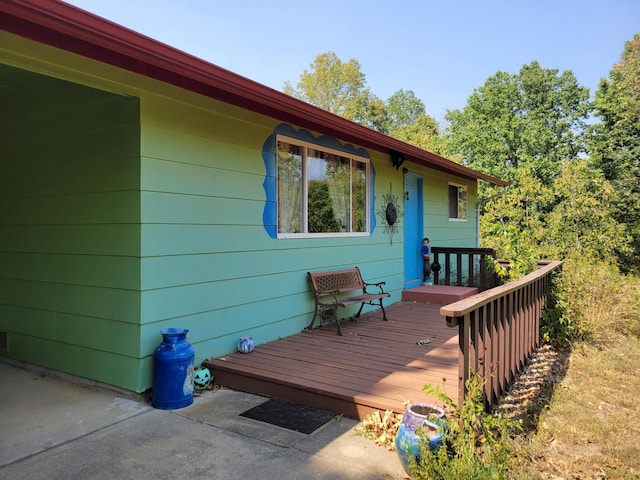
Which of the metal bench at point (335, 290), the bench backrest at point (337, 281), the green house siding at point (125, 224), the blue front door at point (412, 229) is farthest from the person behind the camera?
the blue front door at point (412, 229)

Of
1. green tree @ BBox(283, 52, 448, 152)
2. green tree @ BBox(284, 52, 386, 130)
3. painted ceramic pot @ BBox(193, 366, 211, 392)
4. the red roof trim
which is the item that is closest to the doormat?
painted ceramic pot @ BBox(193, 366, 211, 392)

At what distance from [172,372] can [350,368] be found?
1431 mm

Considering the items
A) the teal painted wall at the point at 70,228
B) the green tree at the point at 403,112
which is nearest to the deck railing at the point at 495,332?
the teal painted wall at the point at 70,228

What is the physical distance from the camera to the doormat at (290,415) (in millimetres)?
2998

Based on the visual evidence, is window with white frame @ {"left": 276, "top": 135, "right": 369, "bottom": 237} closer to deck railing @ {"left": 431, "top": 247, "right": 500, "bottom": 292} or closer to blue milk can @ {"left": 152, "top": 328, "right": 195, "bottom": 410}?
blue milk can @ {"left": 152, "top": 328, "right": 195, "bottom": 410}

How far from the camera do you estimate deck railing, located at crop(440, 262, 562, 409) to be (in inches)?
103

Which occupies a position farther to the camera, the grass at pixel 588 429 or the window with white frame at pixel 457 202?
the window with white frame at pixel 457 202

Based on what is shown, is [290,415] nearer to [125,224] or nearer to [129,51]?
[125,224]

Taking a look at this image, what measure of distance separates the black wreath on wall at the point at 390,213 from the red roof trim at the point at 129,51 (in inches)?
103

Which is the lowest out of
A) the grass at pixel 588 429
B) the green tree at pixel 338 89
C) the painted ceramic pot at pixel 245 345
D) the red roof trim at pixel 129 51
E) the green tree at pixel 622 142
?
the grass at pixel 588 429

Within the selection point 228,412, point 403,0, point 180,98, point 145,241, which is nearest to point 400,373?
point 228,412

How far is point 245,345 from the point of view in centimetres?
423

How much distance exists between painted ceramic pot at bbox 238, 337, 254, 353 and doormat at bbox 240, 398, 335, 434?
888 millimetres

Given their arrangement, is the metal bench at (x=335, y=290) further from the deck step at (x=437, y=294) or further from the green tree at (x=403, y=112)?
the green tree at (x=403, y=112)
